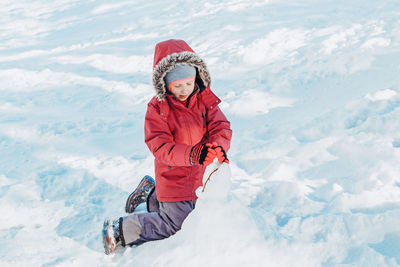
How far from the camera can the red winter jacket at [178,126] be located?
1.94m

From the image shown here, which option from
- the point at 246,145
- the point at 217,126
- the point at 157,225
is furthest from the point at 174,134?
the point at 246,145

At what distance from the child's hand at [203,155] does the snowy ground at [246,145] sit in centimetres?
9

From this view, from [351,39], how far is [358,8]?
84.8 inches

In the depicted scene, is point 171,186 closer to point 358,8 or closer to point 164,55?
point 164,55

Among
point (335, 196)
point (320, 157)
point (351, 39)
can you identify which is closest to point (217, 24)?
point (351, 39)

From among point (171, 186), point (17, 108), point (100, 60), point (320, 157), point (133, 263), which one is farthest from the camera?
point (100, 60)

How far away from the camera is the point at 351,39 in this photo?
5.45 m

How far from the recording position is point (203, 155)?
5.97 feet

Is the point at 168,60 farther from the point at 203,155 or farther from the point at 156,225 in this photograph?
the point at 156,225

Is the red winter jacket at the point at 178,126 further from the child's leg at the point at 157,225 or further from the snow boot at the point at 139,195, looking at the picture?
the snow boot at the point at 139,195

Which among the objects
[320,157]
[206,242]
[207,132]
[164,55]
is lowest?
[320,157]

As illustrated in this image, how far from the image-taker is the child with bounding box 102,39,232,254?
6.43 ft

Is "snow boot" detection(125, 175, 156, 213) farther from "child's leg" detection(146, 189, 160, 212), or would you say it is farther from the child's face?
the child's face

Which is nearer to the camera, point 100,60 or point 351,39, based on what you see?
point 351,39
